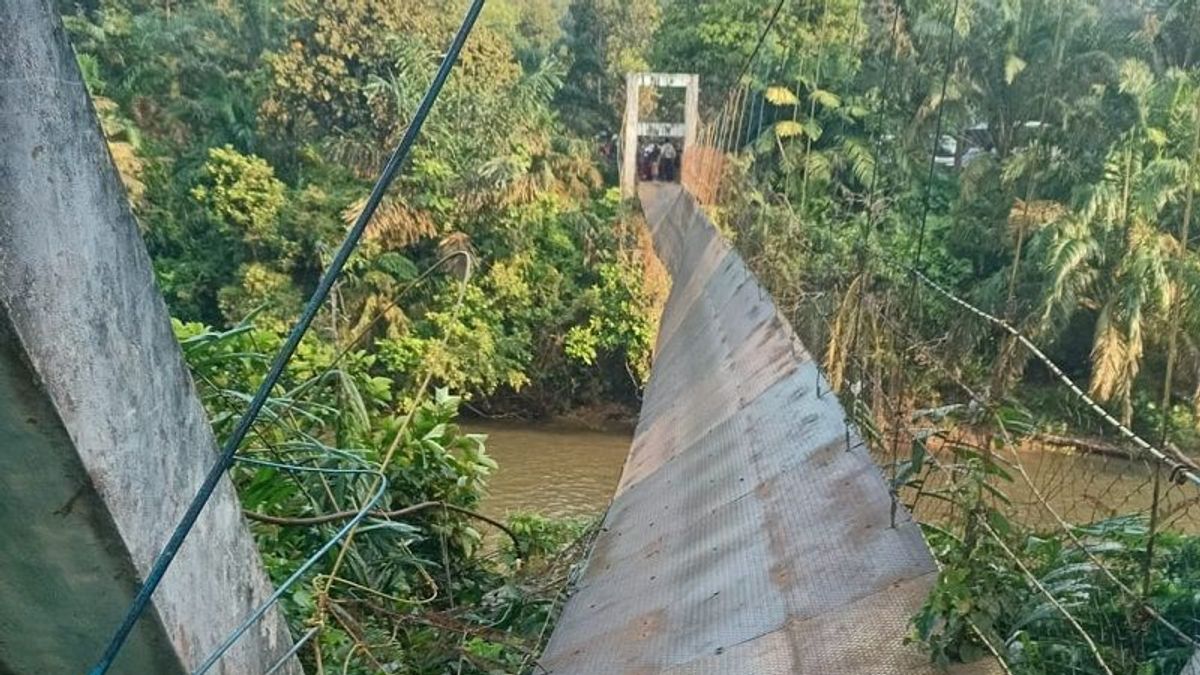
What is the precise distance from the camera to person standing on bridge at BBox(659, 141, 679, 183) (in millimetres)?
11547

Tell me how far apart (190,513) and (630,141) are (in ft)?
32.9

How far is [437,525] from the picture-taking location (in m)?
2.80

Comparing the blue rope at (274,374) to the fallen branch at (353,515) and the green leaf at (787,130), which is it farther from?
the green leaf at (787,130)

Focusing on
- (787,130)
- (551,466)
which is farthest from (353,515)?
(787,130)

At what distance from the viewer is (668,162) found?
1174 cm

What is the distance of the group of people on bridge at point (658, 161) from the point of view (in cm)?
1160

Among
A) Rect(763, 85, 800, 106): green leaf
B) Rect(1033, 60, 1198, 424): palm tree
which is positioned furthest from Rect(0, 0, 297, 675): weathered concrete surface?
Rect(763, 85, 800, 106): green leaf

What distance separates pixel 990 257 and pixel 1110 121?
6.33 ft

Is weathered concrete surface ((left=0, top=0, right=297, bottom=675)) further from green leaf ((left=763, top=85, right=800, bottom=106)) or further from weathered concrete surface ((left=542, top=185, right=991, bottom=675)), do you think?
green leaf ((left=763, top=85, right=800, bottom=106))

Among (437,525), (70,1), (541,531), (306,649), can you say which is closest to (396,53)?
(70,1)

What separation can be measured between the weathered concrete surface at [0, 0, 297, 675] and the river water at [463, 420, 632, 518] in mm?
7230

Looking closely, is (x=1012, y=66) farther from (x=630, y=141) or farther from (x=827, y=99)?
(x=630, y=141)

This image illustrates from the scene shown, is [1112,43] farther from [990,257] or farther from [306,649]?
[306,649]

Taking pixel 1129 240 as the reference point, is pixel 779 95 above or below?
above
